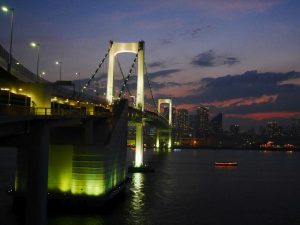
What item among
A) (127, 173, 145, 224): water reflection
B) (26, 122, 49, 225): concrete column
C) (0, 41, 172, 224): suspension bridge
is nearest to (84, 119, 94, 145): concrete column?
(0, 41, 172, 224): suspension bridge

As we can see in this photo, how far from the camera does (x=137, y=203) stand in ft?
129

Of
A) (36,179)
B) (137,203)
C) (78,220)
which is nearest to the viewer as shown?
(36,179)

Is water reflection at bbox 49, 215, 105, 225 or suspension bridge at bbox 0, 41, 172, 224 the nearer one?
suspension bridge at bbox 0, 41, 172, 224

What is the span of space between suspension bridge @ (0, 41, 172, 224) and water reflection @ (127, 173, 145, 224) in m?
2.00

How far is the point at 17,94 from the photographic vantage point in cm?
2656

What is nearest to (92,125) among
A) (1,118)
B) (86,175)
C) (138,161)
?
(86,175)

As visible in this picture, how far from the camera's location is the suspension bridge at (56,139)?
72.5ft

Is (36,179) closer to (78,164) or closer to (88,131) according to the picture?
(78,164)

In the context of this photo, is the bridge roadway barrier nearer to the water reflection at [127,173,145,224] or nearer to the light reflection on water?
the light reflection on water

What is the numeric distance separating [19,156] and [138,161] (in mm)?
35650

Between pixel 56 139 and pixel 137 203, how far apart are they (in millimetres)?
10160

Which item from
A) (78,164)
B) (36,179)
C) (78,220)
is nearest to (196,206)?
(78,164)

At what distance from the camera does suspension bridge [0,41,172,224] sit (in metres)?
22.1

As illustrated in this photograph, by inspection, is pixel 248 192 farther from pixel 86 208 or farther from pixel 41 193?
pixel 41 193
